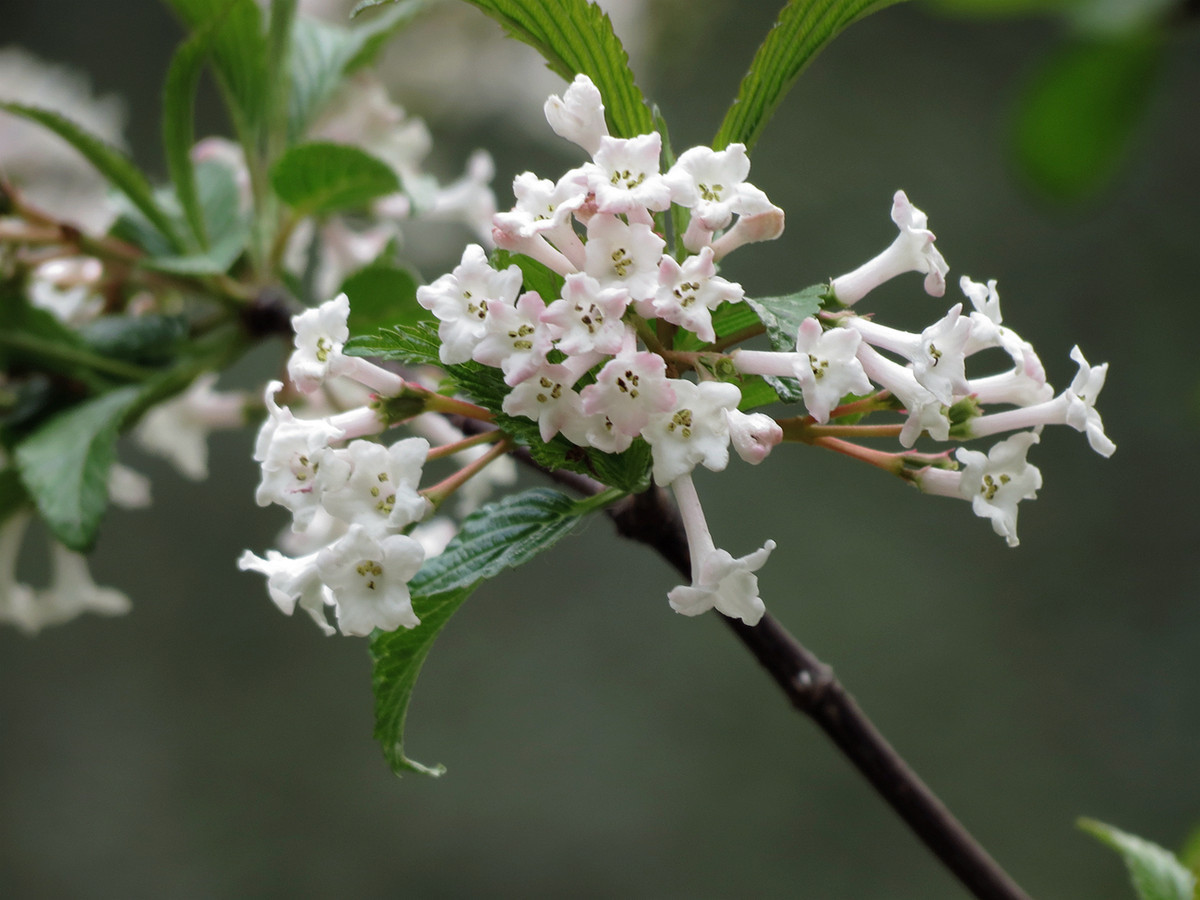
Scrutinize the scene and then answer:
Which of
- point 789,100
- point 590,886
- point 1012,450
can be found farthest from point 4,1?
point 1012,450

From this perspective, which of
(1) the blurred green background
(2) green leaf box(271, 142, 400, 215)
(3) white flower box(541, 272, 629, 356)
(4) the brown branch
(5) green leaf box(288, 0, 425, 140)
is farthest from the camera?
(1) the blurred green background

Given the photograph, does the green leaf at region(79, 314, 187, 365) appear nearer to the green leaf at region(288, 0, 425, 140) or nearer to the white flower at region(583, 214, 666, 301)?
the green leaf at region(288, 0, 425, 140)

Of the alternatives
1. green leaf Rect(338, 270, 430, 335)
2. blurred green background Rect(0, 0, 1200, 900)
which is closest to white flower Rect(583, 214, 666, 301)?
green leaf Rect(338, 270, 430, 335)

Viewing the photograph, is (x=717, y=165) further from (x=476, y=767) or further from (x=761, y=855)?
(x=761, y=855)

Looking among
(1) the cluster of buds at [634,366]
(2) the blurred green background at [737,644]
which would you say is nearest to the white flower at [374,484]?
(1) the cluster of buds at [634,366]

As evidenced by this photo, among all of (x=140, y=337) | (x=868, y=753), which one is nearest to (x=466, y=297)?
(x=868, y=753)

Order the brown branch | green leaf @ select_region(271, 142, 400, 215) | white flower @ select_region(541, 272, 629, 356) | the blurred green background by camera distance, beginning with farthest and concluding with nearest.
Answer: the blurred green background, green leaf @ select_region(271, 142, 400, 215), the brown branch, white flower @ select_region(541, 272, 629, 356)
